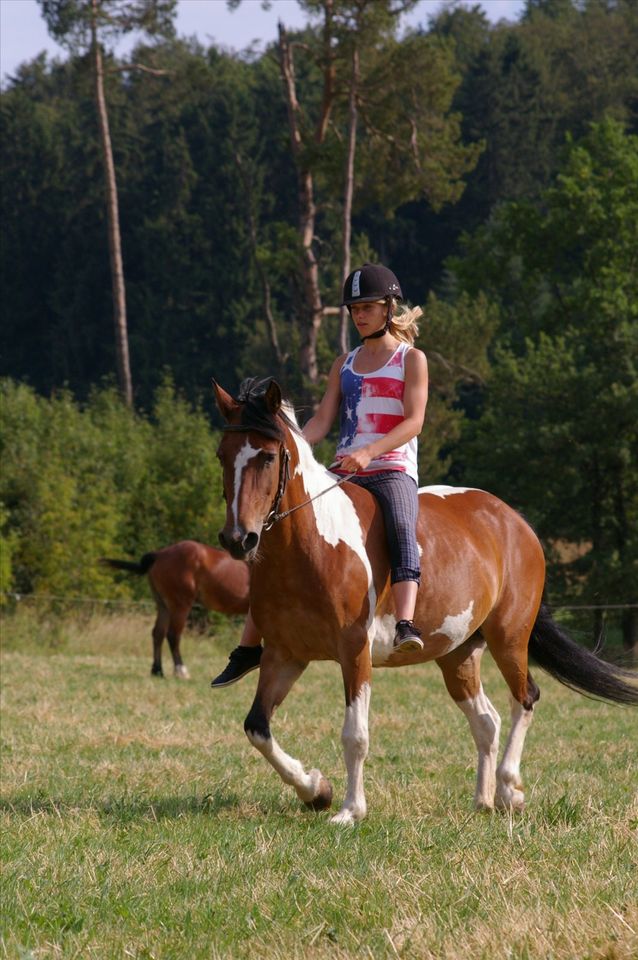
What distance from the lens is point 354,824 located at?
655cm

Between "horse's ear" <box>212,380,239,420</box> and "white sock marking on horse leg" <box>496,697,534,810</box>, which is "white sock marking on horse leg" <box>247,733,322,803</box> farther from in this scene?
"horse's ear" <box>212,380,239,420</box>

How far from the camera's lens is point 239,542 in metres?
6.02

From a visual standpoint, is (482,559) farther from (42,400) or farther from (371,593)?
(42,400)

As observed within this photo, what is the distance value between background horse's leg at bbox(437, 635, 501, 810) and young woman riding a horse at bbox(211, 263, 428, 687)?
3.69 ft

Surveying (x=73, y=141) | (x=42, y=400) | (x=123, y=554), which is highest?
(x=73, y=141)

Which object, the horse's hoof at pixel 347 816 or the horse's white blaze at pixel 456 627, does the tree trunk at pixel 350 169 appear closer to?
the horse's white blaze at pixel 456 627

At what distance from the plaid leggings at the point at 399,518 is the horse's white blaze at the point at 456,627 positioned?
49 centimetres

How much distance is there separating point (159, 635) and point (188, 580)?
106cm

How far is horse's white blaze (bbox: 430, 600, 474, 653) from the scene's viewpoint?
7.34m

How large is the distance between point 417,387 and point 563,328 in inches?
1336

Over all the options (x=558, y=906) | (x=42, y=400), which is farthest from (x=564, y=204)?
(x=558, y=906)

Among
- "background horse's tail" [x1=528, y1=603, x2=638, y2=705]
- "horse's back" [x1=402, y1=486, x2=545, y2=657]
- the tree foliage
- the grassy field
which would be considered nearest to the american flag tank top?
"horse's back" [x1=402, y1=486, x2=545, y2=657]

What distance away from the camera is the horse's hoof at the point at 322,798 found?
7156 mm

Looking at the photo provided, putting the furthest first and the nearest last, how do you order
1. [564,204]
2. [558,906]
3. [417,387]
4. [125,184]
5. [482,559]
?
[125,184] < [564,204] < [482,559] < [417,387] < [558,906]
